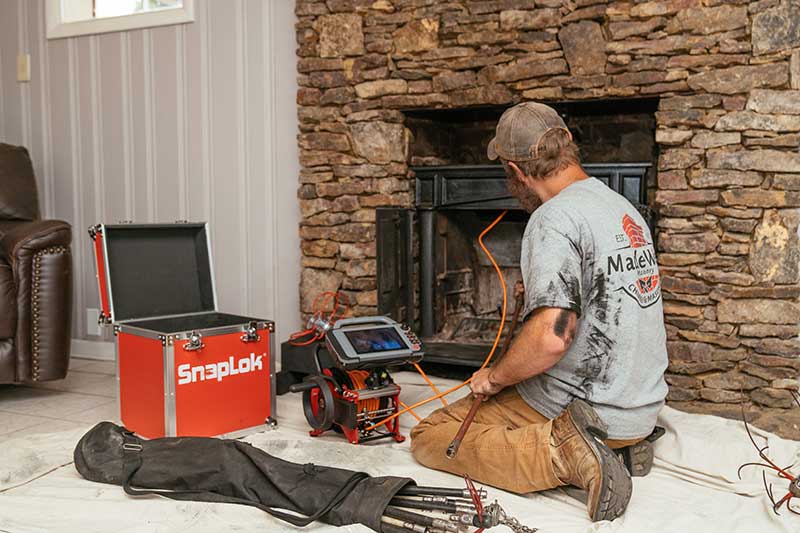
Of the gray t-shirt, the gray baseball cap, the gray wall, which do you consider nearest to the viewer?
the gray t-shirt

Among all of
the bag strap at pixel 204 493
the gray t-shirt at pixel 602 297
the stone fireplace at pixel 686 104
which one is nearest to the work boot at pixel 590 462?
the gray t-shirt at pixel 602 297

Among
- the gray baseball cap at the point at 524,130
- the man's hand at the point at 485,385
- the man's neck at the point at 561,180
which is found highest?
the gray baseball cap at the point at 524,130

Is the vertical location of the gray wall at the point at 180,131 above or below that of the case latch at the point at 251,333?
above

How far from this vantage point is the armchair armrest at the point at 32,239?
3.16 metres

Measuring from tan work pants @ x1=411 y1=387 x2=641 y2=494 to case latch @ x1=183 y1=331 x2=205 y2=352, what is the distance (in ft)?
2.49

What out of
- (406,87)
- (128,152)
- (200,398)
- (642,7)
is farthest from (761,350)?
(128,152)

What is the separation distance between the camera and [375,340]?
262 cm

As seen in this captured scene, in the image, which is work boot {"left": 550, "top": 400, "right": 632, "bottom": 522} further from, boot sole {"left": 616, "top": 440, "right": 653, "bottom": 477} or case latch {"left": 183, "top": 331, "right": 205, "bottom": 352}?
case latch {"left": 183, "top": 331, "right": 205, "bottom": 352}

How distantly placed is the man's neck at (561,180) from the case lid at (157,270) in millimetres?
1528

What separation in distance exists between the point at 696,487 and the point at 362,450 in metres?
1.01

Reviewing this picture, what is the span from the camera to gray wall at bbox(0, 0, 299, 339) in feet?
12.6

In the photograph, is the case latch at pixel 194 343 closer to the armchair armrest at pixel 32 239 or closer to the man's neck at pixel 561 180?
the armchair armrest at pixel 32 239

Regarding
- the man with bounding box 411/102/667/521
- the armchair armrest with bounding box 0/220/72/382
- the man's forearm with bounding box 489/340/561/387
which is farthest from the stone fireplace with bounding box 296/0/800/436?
the armchair armrest with bounding box 0/220/72/382

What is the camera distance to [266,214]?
3.88 metres
